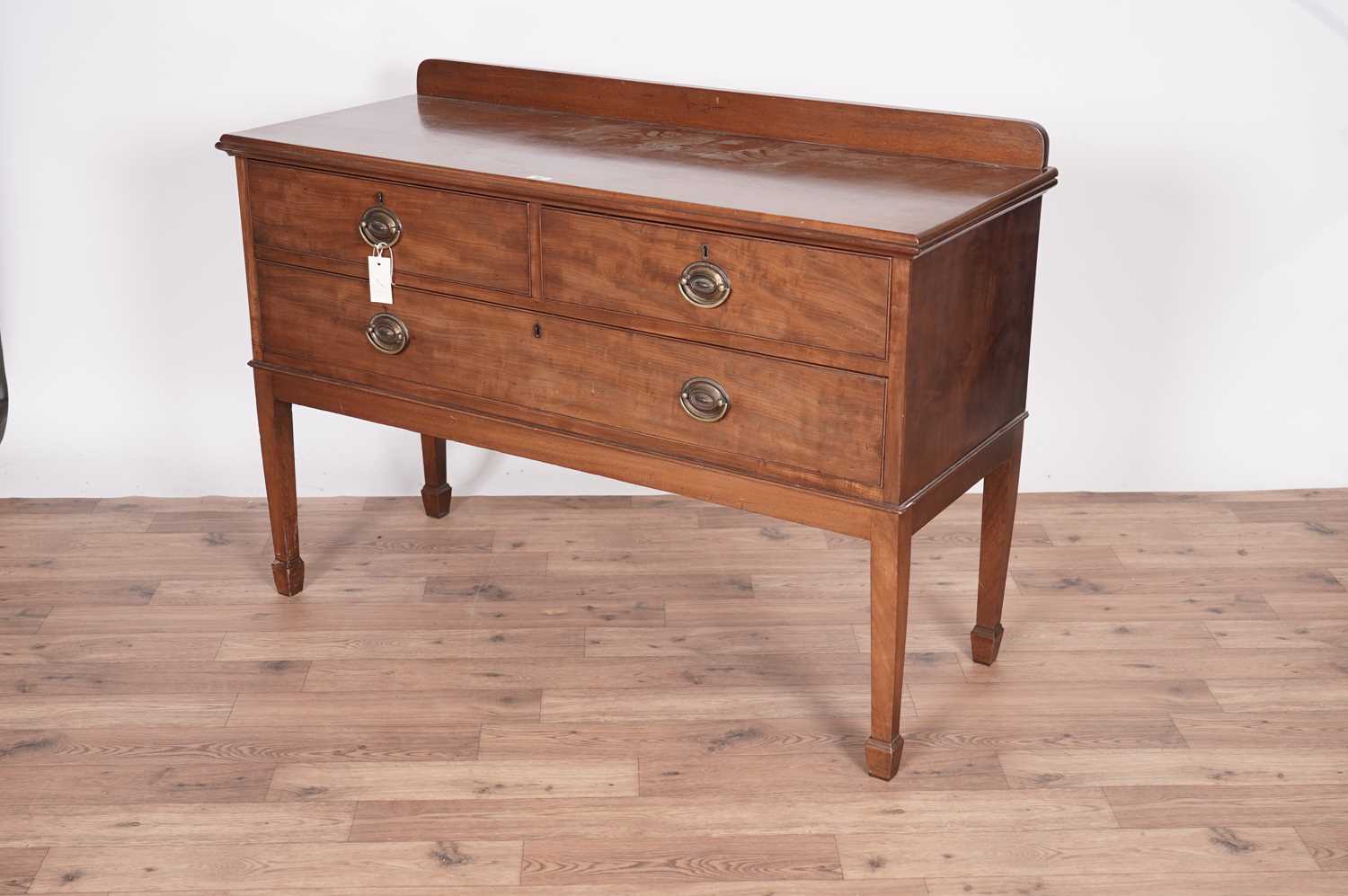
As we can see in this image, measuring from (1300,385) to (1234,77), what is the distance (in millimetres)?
681

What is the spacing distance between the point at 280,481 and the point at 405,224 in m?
0.63

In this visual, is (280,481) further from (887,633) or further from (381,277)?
(887,633)

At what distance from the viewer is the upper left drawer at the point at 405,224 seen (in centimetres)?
228

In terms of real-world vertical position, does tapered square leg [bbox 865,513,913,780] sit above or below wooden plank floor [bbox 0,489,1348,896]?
above

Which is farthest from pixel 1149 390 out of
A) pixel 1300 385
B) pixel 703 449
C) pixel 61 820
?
pixel 61 820

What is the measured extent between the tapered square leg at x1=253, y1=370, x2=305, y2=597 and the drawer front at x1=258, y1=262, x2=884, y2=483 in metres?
0.12

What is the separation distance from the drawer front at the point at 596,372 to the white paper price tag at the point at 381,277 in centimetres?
2

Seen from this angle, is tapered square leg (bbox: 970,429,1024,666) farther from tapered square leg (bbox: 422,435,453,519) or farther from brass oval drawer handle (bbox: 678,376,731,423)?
tapered square leg (bbox: 422,435,453,519)

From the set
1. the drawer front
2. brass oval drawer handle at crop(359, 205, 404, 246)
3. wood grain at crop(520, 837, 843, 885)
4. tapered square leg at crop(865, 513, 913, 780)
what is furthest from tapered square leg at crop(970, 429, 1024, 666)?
brass oval drawer handle at crop(359, 205, 404, 246)

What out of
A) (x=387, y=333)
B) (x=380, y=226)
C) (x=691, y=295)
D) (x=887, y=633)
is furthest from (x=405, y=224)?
(x=887, y=633)

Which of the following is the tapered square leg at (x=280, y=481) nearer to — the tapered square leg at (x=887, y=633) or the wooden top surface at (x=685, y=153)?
the wooden top surface at (x=685, y=153)

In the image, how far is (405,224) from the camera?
2369 mm

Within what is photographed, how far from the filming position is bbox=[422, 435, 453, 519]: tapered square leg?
313 centimetres

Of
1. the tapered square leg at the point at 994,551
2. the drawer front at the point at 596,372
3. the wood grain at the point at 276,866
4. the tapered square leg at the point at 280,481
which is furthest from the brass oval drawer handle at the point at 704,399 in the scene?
the tapered square leg at the point at 280,481
